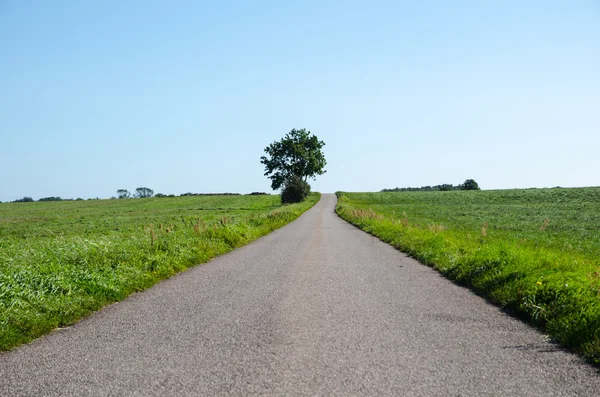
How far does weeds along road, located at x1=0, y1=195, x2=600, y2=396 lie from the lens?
4.26 m

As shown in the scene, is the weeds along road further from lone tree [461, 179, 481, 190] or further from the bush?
lone tree [461, 179, 481, 190]

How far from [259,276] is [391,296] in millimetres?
3398

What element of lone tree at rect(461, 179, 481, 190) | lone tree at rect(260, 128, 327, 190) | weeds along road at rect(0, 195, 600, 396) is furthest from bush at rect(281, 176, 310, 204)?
lone tree at rect(461, 179, 481, 190)

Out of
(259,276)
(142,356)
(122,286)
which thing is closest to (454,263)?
(259,276)

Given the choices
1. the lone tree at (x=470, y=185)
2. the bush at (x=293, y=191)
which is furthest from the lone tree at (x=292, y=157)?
the lone tree at (x=470, y=185)

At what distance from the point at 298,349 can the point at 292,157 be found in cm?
7821

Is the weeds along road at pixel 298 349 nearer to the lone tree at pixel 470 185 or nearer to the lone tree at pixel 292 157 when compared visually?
the lone tree at pixel 292 157

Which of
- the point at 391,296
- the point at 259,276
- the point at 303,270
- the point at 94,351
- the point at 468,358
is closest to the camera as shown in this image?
the point at 468,358

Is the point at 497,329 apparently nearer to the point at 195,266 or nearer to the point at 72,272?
the point at 72,272

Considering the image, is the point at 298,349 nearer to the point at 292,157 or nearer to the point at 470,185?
the point at 292,157

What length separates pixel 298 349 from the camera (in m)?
5.22

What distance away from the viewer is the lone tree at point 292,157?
8194cm

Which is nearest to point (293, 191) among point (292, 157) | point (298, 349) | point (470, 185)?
point (292, 157)

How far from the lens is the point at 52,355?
5.25 m
